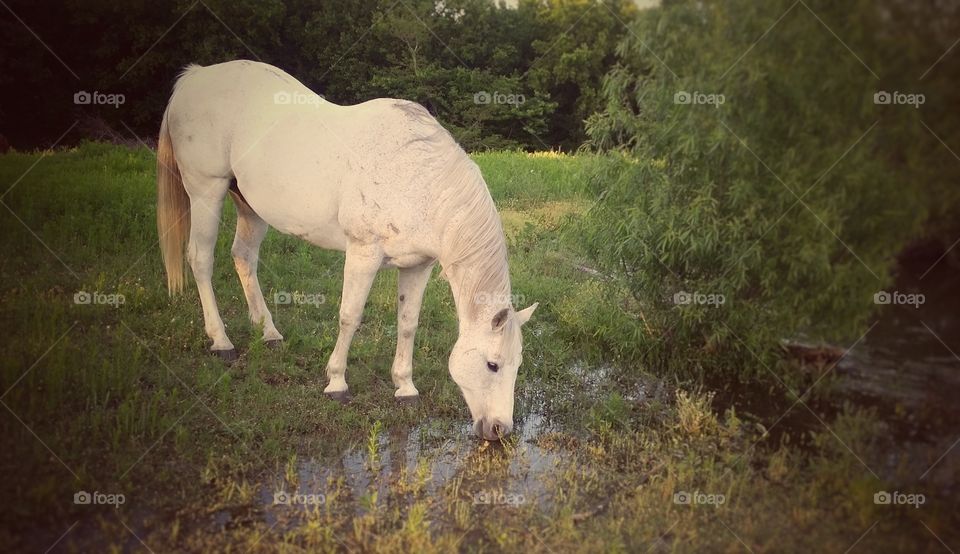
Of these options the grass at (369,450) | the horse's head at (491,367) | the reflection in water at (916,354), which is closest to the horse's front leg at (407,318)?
the grass at (369,450)

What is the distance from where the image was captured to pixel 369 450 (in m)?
4.98

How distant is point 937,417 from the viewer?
5.50m

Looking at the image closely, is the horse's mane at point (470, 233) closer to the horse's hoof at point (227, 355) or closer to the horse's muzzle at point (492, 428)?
the horse's muzzle at point (492, 428)

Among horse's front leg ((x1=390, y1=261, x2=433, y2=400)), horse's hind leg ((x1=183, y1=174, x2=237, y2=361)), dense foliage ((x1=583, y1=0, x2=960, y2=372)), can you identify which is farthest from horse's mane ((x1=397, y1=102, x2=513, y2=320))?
horse's hind leg ((x1=183, y1=174, x2=237, y2=361))

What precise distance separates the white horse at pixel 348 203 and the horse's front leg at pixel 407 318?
0.03 ft

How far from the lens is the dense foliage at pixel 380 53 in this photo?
19641mm

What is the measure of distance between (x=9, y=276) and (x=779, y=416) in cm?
745

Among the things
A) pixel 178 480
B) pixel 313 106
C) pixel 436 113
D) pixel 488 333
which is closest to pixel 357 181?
pixel 313 106

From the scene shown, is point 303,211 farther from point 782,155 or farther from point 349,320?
point 782,155

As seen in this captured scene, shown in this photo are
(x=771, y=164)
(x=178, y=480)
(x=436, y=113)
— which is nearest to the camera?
(x=178, y=480)

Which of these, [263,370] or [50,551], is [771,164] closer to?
[263,370]

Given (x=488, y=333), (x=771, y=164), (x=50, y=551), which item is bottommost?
(x=50, y=551)

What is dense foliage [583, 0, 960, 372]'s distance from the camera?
5422mm

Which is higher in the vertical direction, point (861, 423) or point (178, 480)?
point (861, 423)
